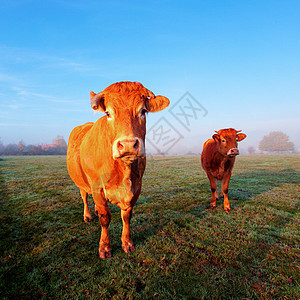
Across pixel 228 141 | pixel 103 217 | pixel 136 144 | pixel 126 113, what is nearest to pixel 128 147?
pixel 136 144

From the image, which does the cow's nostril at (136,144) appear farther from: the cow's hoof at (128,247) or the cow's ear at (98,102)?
the cow's hoof at (128,247)

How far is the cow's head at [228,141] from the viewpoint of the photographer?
19.9 ft

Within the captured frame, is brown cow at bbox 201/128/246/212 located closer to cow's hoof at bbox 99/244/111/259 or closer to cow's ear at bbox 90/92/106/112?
cow's hoof at bbox 99/244/111/259

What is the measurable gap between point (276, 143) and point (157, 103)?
112 meters

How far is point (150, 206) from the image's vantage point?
6598mm

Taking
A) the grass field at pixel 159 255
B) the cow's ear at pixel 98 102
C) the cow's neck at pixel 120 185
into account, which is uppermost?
the cow's ear at pixel 98 102

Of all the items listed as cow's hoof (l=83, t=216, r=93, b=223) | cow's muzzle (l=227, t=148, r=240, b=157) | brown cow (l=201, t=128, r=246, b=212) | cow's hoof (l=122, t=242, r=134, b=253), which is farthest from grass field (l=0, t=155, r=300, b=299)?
cow's muzzle (l=227, t=148, r=240, b=157)

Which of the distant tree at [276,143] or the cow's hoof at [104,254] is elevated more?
the distant tree at [276,143]

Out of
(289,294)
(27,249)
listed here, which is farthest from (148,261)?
(27,249)

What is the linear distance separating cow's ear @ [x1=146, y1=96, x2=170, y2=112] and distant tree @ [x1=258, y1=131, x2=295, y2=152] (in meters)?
111

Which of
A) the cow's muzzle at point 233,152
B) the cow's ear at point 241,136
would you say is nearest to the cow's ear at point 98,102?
the cow's muzzle at point 233,152

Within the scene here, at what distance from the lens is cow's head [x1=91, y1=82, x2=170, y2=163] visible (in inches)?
91.8

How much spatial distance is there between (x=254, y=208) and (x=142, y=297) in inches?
215

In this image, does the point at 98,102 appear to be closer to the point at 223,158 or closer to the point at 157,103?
the point at 157,103
